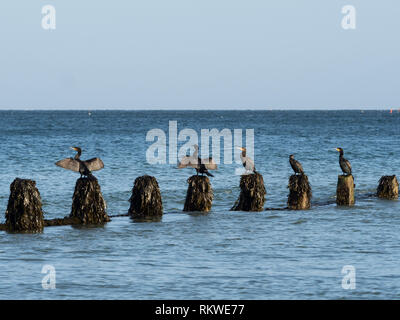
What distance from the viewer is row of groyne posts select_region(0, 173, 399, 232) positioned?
16625 mm

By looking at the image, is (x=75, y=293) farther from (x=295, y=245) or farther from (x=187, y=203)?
(x=187, y=203)

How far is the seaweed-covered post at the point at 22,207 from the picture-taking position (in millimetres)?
16453

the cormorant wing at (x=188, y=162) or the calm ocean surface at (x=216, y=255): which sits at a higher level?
the cormorant wing at (x=188, y=162)

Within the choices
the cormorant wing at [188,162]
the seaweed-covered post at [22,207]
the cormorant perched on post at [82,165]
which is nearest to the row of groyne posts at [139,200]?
the seaweed-covered post at [22,207]

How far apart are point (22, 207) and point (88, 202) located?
1838 mm

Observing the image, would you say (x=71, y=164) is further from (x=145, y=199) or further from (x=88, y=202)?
(x=145, y=199)

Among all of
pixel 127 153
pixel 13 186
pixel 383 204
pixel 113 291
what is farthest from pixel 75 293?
pixel 127 153

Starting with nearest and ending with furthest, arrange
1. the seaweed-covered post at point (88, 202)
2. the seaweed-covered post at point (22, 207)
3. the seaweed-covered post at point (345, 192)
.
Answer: the seaweed-covered post at point (22, 207)
the seaweed-covered post at point (88, 202)
the seaweed-covered post at point (345, 192)

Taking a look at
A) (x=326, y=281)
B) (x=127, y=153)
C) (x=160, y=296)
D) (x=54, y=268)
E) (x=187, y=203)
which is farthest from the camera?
(x=127, y=153)

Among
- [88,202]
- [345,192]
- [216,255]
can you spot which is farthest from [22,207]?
[345,192]

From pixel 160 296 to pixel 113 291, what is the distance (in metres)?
0.78

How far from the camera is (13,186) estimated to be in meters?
16.6

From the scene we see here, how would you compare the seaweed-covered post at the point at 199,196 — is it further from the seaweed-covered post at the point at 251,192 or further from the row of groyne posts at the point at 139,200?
the seaweed-covered post at the point at 251,192
